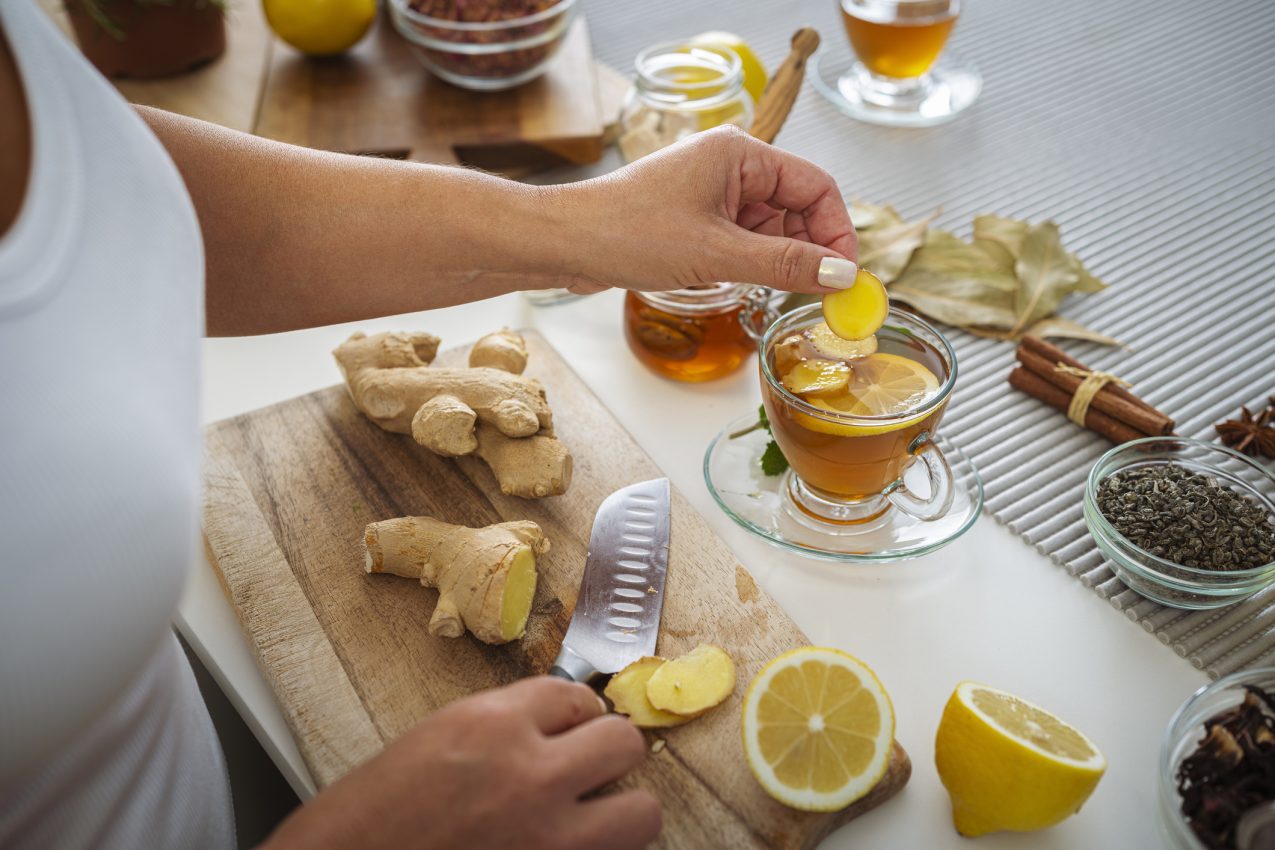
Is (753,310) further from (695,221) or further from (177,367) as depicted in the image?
(177,367)

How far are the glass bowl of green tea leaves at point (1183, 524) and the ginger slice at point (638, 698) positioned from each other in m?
0.43

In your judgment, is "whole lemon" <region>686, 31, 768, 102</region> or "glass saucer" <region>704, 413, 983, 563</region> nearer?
"glass saucer" <region>704, 413, 983, 563</region>

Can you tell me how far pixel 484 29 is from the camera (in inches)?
58.5

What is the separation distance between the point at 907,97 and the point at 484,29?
0.70m

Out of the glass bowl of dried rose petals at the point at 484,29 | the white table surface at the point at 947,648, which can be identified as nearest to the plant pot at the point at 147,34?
the glass bowl of dried rose petals at the point at 484,29

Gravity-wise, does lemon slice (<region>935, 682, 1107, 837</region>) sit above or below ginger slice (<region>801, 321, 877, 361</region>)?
below

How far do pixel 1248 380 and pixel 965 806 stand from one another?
0.68m

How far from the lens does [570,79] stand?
1.62 m

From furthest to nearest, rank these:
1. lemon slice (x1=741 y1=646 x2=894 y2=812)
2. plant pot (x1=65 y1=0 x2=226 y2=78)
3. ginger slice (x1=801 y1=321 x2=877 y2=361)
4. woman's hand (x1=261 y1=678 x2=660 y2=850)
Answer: plant pot (x1=65 y1=0 x2=226 y2=78) → ginger slice (x1=801 y1=321 x2=877 y2=361) → lemon slice (x1=741 y1=646 x2=894 y2=812) → woman's hand (x1=261 y1=678 x2=660 y2=850)

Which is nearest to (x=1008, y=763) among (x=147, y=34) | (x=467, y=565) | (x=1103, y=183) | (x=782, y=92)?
(x=467, y=565)

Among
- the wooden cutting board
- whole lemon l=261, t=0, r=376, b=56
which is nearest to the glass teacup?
the wooden cutting board

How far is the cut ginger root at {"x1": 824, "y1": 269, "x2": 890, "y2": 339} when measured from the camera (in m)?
0.90

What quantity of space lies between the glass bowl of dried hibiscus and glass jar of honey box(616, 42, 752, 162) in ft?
2.84

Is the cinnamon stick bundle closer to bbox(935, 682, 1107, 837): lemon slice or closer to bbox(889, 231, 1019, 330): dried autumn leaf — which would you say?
bbox(889, 231, 1019, 330): dried autumn leaf
